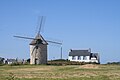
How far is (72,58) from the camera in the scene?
13588 cm

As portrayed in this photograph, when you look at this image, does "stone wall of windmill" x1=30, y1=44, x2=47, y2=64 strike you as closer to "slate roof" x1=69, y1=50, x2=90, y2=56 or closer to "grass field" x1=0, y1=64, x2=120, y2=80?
"grass field" x1=0, y1=64, x2=120, y2=80

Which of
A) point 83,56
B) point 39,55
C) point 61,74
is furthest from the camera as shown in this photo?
point 83,56

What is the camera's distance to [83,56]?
436 feet

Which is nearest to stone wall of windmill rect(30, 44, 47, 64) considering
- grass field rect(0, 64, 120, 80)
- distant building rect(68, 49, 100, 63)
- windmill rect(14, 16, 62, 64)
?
windmill rect(14, 16, 62, 64)

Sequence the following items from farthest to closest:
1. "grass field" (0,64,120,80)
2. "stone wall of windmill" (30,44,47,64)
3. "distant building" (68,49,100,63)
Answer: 1. "distant building" (68,49,100,63)
2. "stone wall of windmill" (30,44,47,64)
3. "grass field" (0,64,120,80)

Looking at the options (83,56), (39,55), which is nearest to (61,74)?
(39,55)

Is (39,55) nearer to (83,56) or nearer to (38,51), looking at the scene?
(38,51)

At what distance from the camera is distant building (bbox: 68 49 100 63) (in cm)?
13250

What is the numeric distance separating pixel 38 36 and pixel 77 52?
149 ft

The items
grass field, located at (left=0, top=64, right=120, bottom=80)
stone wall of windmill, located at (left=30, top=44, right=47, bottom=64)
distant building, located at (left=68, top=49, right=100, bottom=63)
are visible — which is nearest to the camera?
grass field, located at (left=0, top=64, right=120, bottom=80)

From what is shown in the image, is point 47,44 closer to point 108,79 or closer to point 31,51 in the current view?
point 31,51

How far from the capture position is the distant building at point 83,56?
13250 centimetres

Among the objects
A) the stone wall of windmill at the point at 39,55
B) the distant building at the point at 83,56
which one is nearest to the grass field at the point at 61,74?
the stone wall of windmill at the point at 39,55

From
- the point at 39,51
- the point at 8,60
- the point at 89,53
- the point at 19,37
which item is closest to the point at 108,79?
the point at 39,51
